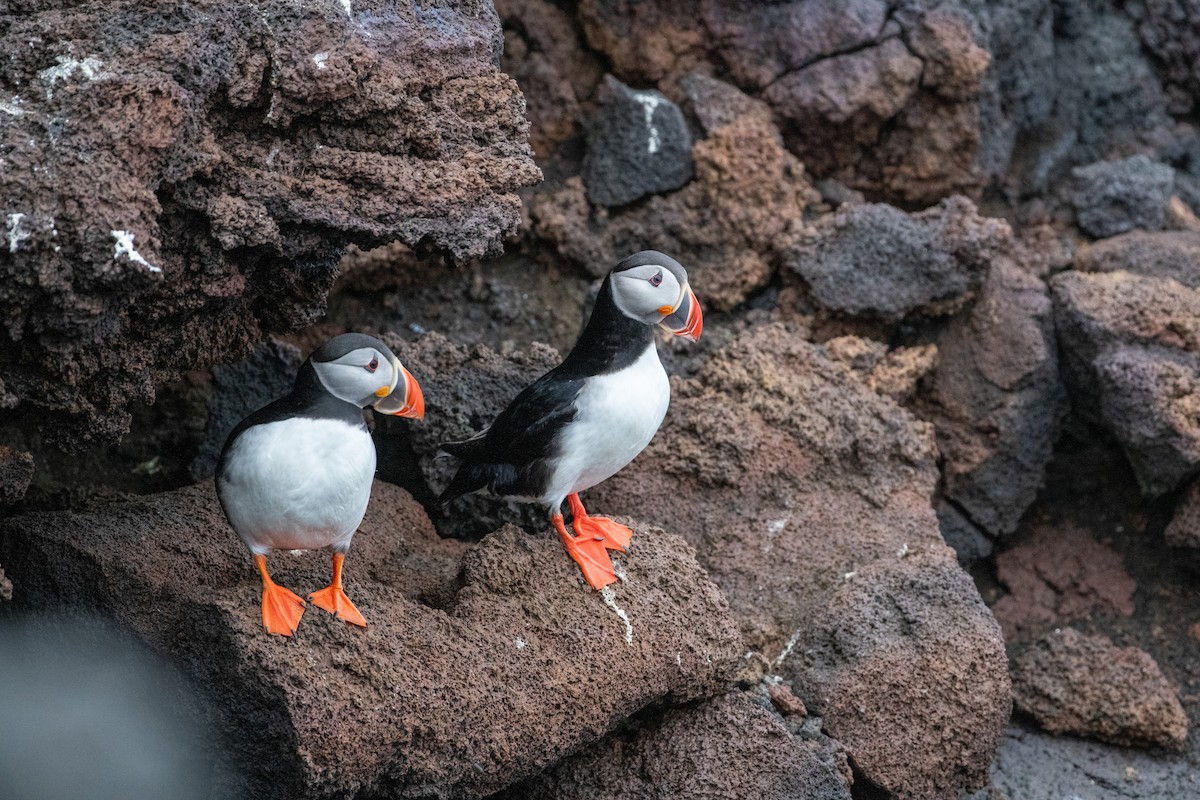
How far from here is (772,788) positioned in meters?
3.88

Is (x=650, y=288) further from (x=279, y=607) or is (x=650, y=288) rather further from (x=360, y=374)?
(x=279, y=607)

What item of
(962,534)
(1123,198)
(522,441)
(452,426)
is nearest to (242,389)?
(452,426)

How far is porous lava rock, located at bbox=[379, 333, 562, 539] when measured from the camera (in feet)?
15.2

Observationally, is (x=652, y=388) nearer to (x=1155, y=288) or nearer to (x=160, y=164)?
(x=160, y=164)

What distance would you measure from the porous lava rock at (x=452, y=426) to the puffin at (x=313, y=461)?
1.00 m

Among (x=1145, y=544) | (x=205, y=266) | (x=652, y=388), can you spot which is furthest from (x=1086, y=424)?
(x=205, y=266)

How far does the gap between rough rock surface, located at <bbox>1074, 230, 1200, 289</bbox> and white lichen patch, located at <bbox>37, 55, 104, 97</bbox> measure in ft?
14.6

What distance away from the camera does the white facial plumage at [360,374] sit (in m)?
3.46

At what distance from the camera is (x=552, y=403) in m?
4.00

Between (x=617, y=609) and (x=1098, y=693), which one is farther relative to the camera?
(x=1098, y=693)

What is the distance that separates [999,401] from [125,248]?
12.6ft

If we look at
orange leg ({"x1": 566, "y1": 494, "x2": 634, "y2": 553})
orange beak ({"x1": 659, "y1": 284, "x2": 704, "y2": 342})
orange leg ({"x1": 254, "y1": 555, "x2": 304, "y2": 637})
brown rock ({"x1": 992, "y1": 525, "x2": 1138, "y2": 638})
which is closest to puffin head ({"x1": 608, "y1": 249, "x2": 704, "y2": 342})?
orange beak ({"x1": 659, "y1": 284, "x2": 704, "y2": 342})

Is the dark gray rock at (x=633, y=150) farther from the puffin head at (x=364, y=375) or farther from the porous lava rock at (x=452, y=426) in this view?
the puffin head at (x=364, y=375)

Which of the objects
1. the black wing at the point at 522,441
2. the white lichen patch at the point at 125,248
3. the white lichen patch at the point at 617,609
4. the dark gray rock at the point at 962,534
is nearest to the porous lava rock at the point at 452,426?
the black wing at the point at 522,441
